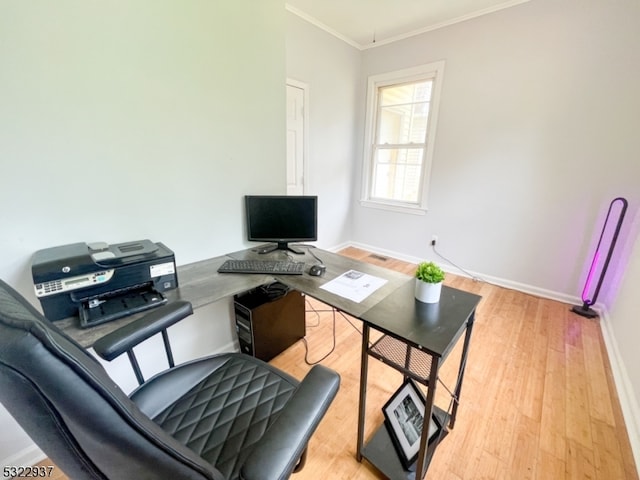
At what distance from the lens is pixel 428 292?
116cm

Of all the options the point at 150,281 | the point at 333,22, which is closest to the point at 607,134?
the point at 333,22

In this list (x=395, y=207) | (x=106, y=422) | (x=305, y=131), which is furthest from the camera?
(x=395, y=207)

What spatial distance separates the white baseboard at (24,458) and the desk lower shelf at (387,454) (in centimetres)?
150

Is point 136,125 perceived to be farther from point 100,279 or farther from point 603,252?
point 603,252

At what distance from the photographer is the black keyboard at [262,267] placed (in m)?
1.50

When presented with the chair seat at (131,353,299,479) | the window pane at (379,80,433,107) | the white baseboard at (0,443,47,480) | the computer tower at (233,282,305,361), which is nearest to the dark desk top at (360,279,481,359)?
the chair seat at (131,353,299,479)

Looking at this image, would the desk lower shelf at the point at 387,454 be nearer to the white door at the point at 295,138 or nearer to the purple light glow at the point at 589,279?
the purple light glow at the point at 589,279

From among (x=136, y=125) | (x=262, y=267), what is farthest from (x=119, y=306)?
(x=136, y=125)

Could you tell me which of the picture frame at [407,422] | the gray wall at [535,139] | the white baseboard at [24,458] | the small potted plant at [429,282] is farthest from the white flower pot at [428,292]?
the white baseboard at [24,458]

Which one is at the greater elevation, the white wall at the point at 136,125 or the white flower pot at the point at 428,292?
the white wall at the point at 136,125

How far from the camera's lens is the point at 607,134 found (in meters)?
2.25

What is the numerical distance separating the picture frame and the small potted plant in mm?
481

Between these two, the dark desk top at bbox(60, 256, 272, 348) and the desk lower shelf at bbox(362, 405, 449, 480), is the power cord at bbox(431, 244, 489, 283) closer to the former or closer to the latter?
the desk lower shelf at bbox(362, 405, 449, 480)

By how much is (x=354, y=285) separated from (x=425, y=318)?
1.28 feet
